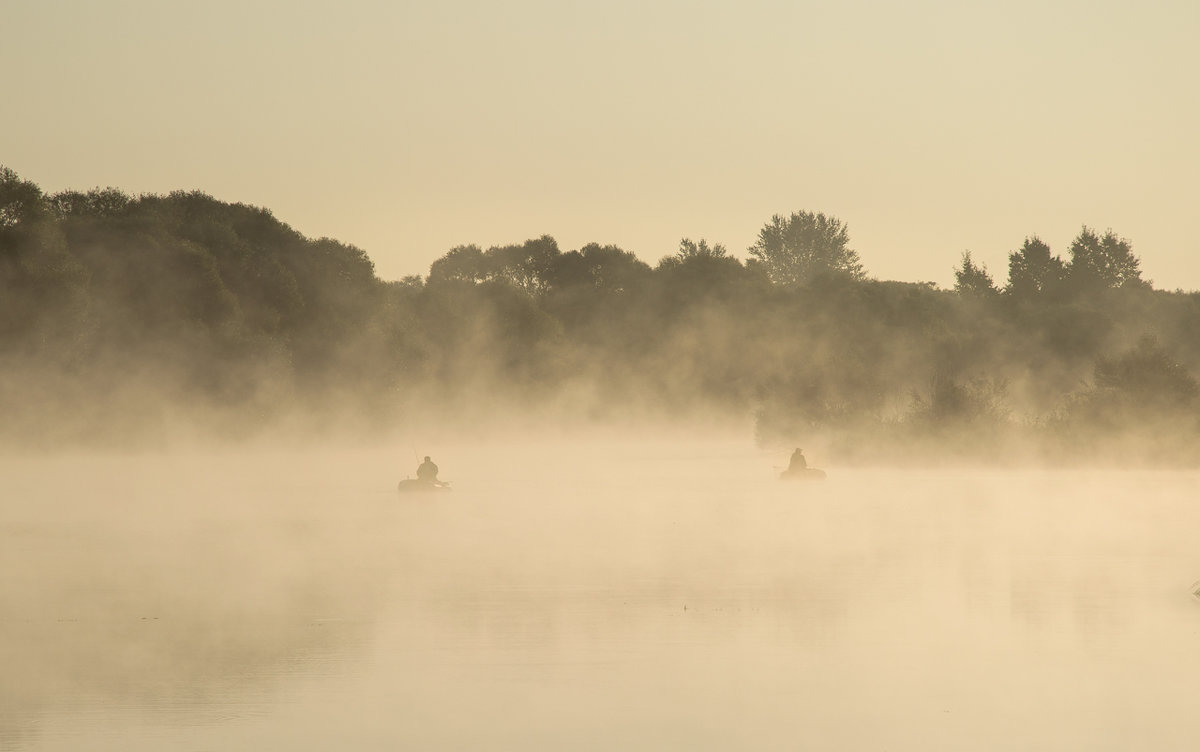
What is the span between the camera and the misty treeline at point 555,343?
55.0m

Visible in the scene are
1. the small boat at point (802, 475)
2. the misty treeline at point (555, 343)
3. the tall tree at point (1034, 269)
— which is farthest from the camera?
the tall tree at point (1034, 269)

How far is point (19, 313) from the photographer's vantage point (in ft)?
184

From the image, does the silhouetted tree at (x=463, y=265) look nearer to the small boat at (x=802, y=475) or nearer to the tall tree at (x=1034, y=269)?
the tall tree at (x=1034, y=269)

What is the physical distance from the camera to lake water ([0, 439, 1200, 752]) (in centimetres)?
1080

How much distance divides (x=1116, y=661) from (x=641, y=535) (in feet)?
45.7

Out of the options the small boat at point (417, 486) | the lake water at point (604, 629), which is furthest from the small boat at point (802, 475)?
the small boat at point (417, 486)

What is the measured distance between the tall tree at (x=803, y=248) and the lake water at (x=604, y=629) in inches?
4408

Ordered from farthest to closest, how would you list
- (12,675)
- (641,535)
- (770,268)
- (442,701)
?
1. (770,268)
2. (641,535)
3. (12,675)
4. (442,701)

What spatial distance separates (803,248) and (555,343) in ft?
189

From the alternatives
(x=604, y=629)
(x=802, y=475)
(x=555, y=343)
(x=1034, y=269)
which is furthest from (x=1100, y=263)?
(x=604, y=629)

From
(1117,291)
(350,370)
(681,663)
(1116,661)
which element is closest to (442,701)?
(681,663)

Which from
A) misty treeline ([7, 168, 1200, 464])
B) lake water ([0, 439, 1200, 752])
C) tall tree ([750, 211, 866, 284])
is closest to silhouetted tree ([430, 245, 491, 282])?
misty treeline ([7, 168, 1200, 464])

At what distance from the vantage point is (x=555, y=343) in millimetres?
93062

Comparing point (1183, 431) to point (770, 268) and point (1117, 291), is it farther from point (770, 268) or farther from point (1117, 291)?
point (770, 268)
